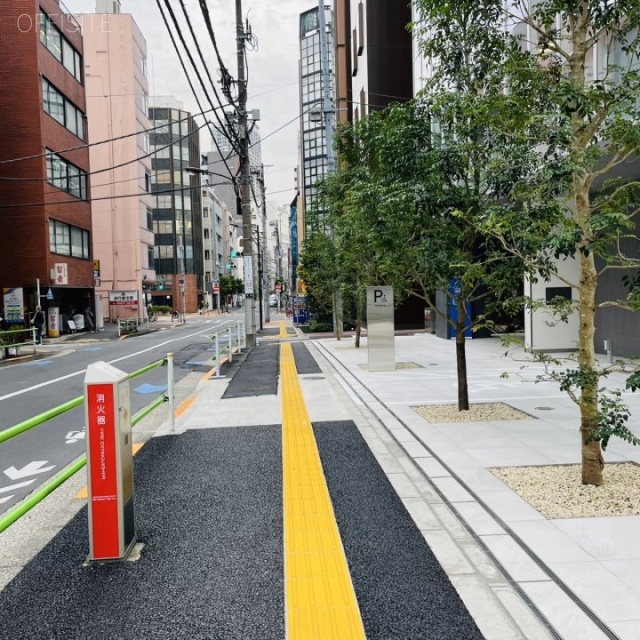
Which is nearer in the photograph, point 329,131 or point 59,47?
point 329,131

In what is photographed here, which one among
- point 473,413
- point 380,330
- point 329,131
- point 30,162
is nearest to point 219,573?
point 473,413

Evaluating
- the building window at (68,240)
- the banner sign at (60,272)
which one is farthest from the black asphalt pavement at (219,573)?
the building window at (68,240)

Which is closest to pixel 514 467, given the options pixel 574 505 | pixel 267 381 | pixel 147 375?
pixel 574 505

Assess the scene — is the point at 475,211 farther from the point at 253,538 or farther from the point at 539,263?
the point at 253,538

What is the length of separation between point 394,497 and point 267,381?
893 centimetres

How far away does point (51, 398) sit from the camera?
1278 cm

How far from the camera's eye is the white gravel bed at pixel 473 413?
9132 mm

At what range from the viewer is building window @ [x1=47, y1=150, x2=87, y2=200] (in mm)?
35031

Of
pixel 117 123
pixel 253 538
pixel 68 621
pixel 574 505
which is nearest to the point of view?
pixel 68 621

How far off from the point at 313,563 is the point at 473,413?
19.1 feet

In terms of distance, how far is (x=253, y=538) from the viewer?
4.79 m

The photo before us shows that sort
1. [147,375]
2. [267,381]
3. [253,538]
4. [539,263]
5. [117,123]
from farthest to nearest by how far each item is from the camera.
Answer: [117,123] < [147,375] < [267,381] < [539,263] < [253,538]

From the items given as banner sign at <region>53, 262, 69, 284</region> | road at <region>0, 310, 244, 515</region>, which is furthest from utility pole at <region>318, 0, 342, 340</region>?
banner sign at <region>53, 262, 69, 284</region>

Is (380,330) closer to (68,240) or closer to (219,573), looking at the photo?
(219,573)
